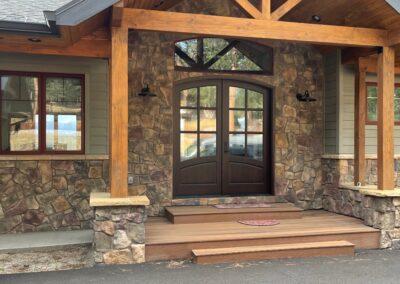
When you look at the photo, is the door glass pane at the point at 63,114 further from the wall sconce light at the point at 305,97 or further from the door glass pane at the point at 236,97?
the wall sconce light at the point at 305,97

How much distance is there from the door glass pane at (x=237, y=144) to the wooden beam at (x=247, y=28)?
2482 mm

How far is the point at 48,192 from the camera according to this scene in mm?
6770

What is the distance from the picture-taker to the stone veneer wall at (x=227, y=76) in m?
7.27

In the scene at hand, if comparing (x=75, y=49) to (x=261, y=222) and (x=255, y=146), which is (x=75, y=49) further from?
(x=255, y=146)

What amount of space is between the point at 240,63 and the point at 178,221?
3204 mm

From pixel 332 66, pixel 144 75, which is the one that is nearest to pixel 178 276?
pixel 144 75

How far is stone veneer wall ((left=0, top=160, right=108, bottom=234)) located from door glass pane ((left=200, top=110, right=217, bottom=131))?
1890 millimetres

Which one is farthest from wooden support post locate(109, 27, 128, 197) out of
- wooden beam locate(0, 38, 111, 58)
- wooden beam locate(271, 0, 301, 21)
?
wooden beam locate(271, 0, 301, 21)

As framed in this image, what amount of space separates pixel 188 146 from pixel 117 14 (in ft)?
10.5

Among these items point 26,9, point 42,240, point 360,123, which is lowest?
point 42,240

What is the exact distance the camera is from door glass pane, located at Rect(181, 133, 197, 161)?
764cm

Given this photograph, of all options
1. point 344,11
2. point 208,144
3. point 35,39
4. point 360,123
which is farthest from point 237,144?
point 35,39

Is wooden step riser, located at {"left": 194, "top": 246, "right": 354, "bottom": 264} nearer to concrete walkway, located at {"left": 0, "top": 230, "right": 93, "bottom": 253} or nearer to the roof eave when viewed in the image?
concrete walkway, located at {"left": 0, "top": 230, "right": 93, "bottom": 253}

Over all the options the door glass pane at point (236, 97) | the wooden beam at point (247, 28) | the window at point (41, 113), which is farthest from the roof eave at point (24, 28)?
the door glass pane at point (236, 97)
